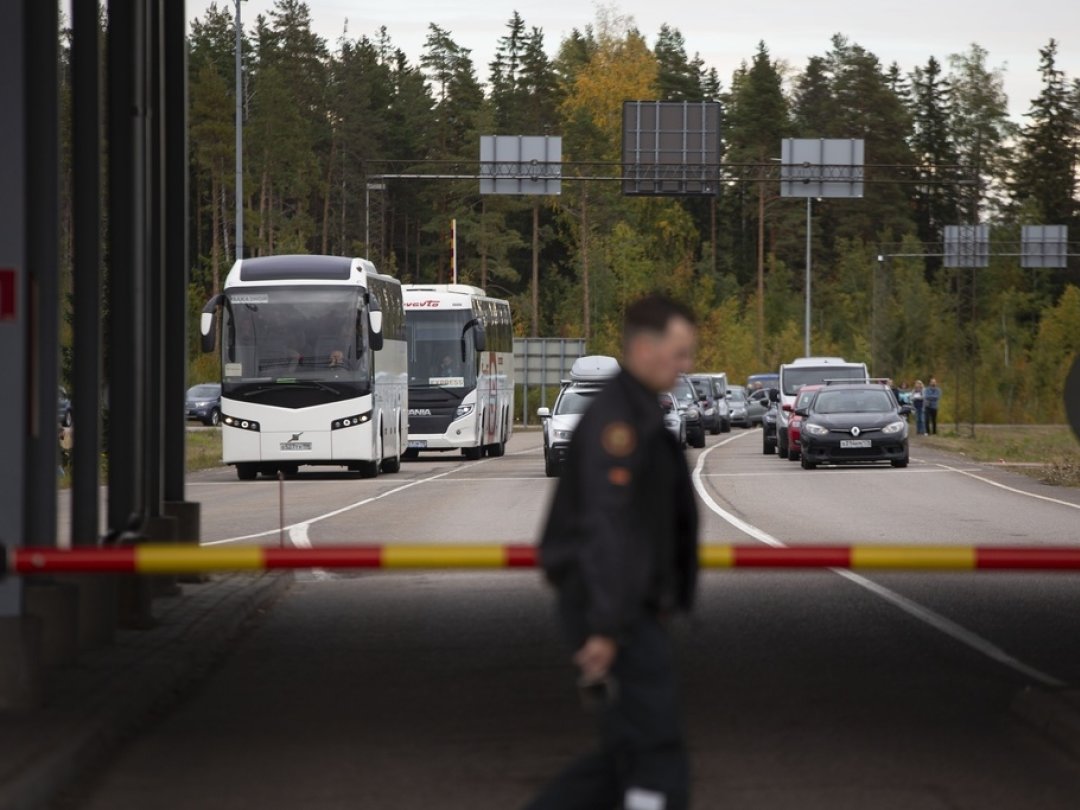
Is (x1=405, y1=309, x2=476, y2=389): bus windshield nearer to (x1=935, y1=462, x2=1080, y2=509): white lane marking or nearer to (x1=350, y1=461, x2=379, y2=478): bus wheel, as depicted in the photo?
(x1=350, y1=461, x2=379, y2=478): bus wheel

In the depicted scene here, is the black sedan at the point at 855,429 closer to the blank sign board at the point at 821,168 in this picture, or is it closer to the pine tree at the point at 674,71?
the blank sign board at the point at 821,168

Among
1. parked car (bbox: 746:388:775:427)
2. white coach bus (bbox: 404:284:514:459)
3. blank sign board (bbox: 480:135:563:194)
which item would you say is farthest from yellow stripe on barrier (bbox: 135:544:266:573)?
parked car (bbox: 746:388:775:427)

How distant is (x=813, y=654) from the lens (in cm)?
1264

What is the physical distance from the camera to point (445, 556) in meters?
7.86

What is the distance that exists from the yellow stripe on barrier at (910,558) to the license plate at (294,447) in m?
30.4

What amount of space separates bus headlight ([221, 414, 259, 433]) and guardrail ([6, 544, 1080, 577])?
98.4ft

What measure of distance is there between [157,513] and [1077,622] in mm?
6408

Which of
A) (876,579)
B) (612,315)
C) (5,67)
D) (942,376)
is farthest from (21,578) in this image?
(612,315)

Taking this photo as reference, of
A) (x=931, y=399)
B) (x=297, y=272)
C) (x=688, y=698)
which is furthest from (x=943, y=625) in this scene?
(x=931, y=399)

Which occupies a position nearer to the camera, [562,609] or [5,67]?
[562,609]

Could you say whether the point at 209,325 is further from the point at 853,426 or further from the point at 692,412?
→ the point at 692,412

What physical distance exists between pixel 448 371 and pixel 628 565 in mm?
43211

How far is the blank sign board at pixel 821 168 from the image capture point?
52531 mm

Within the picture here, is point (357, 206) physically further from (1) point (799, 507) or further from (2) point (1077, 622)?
(2) point (1077, 622)
